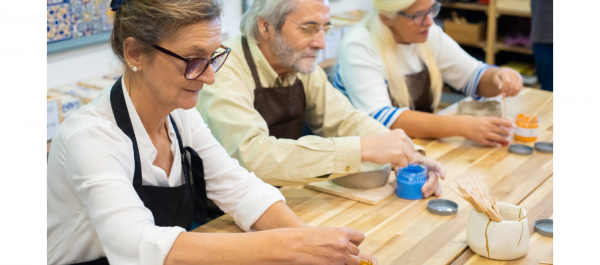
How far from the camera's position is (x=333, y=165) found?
191 centimetres

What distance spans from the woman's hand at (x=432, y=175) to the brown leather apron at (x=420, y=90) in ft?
2.73

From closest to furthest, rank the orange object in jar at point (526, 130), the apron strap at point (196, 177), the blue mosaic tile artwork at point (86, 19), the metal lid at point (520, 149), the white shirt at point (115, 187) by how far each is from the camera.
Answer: the white shirt at point (115, 187) < the apron strap at point (196, 177) < the metal lid at point (520, 149) < the orange object in jar at point (526, 130) < the blue mosaic tile artwork at point (86, 19)

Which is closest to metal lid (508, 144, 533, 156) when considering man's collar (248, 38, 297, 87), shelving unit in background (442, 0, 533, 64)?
man's collar (248, 38, 297, 87)

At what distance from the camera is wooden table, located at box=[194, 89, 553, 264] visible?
5.08 feet

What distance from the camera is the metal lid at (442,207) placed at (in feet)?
5.79

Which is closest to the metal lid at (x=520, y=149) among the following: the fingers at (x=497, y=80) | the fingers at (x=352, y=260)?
the fingers at (x=497, y=80)

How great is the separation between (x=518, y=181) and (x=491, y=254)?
23.6 inches

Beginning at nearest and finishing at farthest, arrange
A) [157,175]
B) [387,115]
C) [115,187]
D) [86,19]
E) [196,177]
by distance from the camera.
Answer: [115,187] < [157,175] < [196,177] < [387,115] < [86,19]

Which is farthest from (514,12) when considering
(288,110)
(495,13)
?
(288,110)

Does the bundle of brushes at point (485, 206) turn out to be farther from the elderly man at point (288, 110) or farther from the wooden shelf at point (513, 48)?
the wooden shelf at point (513, 48)

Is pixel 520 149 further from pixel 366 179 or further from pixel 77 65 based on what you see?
pixel 77 65

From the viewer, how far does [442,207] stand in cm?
181

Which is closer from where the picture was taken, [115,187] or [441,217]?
[115,187]

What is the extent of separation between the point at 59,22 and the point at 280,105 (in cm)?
144
